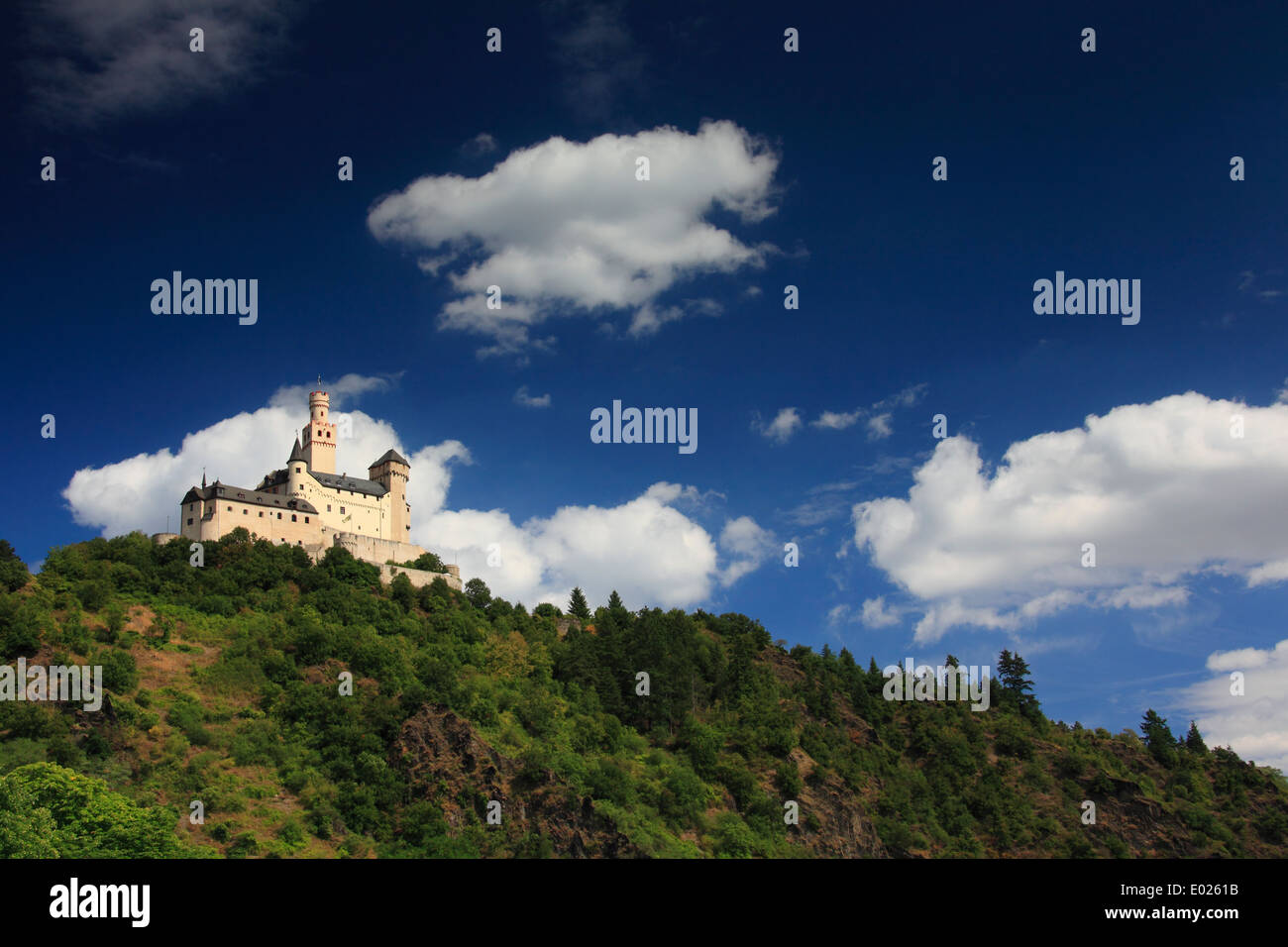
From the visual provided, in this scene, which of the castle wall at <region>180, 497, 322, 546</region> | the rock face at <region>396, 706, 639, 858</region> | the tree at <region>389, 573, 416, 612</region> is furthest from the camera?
the castle wall at <region>180, 497, 322, 546</region>

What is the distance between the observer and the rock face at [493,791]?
7288cm

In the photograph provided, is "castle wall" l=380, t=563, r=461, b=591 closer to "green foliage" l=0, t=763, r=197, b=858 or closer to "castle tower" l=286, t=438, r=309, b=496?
"castle tower" l=286, t=438, r=309, b=496

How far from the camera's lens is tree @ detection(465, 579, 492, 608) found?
351 feet

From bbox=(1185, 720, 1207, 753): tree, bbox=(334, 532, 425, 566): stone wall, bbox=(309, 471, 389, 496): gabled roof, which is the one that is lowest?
bbox=(1185, 720, 1207, 753): tree

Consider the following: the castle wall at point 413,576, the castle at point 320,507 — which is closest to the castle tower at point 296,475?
the castle at point 320,507

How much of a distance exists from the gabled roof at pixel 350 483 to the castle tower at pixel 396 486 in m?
1.05

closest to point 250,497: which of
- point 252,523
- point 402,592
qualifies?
point 252,523

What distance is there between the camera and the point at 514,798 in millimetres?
75312

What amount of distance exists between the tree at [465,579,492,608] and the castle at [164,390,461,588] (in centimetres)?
138

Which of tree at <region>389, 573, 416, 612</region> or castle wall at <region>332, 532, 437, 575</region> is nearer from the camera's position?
tree at <region>389, 573, 416, 612</region>

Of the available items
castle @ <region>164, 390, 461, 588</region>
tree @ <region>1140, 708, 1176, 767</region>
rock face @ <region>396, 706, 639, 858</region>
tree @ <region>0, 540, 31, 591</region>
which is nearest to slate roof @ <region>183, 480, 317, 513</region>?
castle @ <region>164, 390, 461, 588</region>

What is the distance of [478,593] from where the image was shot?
107m
